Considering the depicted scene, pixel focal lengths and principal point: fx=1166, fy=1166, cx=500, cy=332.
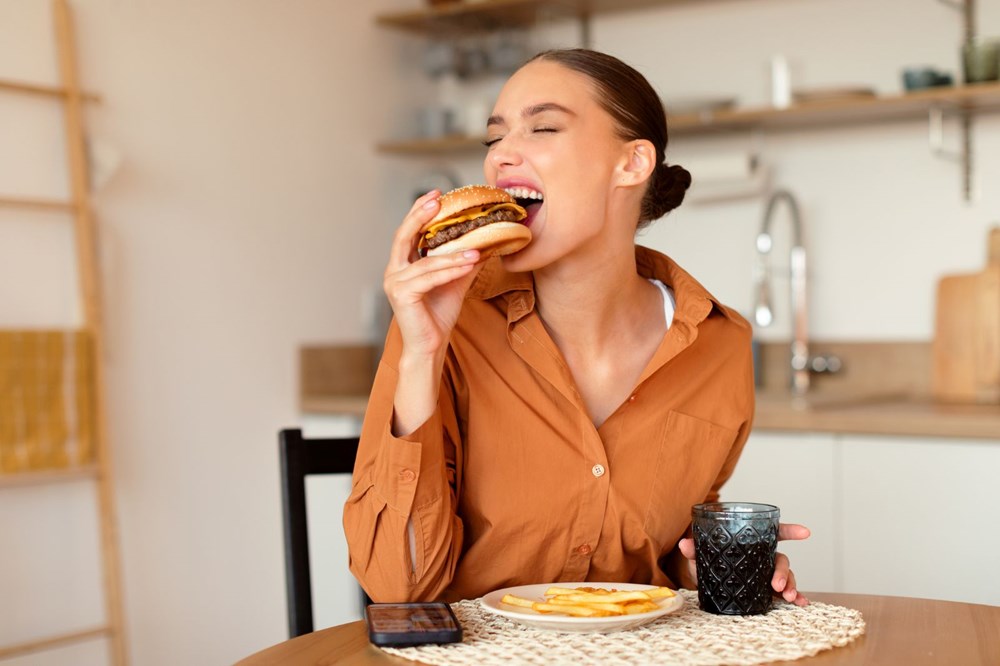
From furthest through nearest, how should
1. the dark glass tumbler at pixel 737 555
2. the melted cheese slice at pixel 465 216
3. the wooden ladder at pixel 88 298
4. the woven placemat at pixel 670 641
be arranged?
the wooden ladder at pixel 88 298 < the melted cheese slice at pixel 465 216 < the dark glass tumbler at pixel 737 555 < the woven placemat at pixel 670 641

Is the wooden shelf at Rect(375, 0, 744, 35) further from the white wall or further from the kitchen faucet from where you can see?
the kitchen faucet

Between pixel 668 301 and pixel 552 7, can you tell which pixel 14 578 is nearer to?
pixel 668 301

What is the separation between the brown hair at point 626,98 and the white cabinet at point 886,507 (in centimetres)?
105

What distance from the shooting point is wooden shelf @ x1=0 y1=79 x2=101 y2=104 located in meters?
2.54

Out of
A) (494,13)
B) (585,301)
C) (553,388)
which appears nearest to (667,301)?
(585,301)

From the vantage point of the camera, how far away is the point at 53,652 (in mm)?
2605

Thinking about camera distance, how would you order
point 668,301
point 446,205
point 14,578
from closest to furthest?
point 446,205 → point 668,301 → point 14,578

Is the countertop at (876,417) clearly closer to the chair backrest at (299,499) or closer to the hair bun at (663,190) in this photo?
the hair bun at (663,190)

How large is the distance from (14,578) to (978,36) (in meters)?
2.60

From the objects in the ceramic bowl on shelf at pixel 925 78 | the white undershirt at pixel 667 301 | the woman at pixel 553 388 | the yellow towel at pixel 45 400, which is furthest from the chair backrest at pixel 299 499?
the ceramic bowl on shelf at pixel 925 78

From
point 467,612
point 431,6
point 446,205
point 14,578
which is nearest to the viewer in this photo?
point 467,612

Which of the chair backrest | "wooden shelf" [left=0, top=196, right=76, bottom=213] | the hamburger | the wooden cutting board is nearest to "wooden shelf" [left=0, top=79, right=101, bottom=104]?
"wooden shelf" [left=0, top=196, right=76, bottom=213]

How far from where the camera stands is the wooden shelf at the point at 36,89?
99.8 inches

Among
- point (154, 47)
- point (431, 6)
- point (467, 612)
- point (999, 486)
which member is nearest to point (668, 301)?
point (467, 612)
